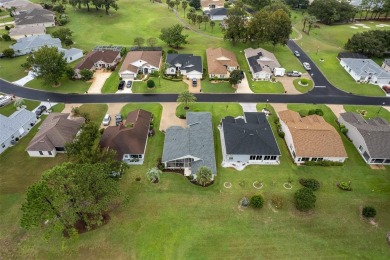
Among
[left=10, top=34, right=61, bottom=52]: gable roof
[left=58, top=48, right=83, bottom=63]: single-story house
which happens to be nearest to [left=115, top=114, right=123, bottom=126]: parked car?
[left=58, top=48, right=83, bottom=63]: single-story house

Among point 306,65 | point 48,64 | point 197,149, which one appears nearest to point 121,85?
point 48,64

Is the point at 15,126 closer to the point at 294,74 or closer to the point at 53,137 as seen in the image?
the point at 53,137

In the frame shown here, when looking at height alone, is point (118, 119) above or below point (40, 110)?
above

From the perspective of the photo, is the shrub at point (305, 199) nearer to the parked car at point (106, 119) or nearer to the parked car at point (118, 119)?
the parked car at point (118, 119)

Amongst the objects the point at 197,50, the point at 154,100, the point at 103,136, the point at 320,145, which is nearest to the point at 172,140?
the point at 103,136

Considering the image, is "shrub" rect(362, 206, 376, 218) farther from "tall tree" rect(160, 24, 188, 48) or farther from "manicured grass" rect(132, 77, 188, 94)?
"tall tree" rect(160, 24, 188, 48)

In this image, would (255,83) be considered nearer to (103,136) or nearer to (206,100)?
(206,100)
